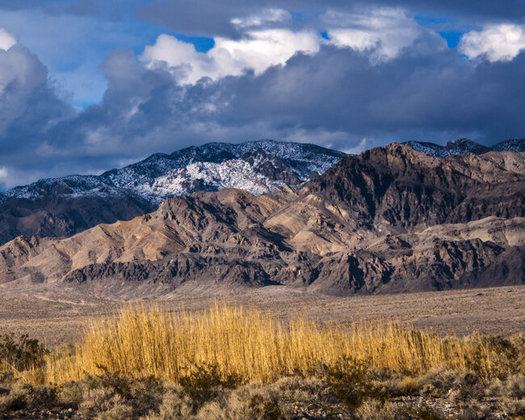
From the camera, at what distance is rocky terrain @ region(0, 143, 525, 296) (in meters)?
98.8

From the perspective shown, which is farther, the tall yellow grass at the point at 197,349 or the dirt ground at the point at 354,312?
the dirt ground at the point at 354,312

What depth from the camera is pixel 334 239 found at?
12694 centimetres

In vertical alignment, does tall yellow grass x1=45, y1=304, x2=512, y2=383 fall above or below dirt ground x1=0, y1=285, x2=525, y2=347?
above

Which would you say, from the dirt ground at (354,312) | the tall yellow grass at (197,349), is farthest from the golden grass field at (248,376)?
the dirt ground at (354,312)

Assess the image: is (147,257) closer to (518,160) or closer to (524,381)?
(518,160)

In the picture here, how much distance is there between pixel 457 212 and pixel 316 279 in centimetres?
3611

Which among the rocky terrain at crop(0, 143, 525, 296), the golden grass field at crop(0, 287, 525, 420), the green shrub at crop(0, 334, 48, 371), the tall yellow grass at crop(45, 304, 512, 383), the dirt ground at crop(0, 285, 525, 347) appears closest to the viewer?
the golden grass field at crop(0, 287, 525, 420)

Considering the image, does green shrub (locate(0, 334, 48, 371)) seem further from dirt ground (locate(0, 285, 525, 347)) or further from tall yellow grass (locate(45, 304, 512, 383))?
tall yellow grass (locate(45, 304, 512, 383))

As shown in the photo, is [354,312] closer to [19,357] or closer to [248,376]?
[19,357]

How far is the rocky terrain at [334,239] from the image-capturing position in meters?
98.8

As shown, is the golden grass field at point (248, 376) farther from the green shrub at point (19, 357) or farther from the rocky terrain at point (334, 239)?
the rocky terrain at point (334, 239)

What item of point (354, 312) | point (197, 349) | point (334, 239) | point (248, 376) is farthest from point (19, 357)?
point (334, 239)

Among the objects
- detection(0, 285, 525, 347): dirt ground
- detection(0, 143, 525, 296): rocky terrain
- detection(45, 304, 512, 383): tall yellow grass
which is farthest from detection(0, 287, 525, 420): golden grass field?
detection(0, 143, 525, 296): rocky terrain

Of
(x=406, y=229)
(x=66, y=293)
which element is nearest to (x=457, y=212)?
(x=406, y=229)
